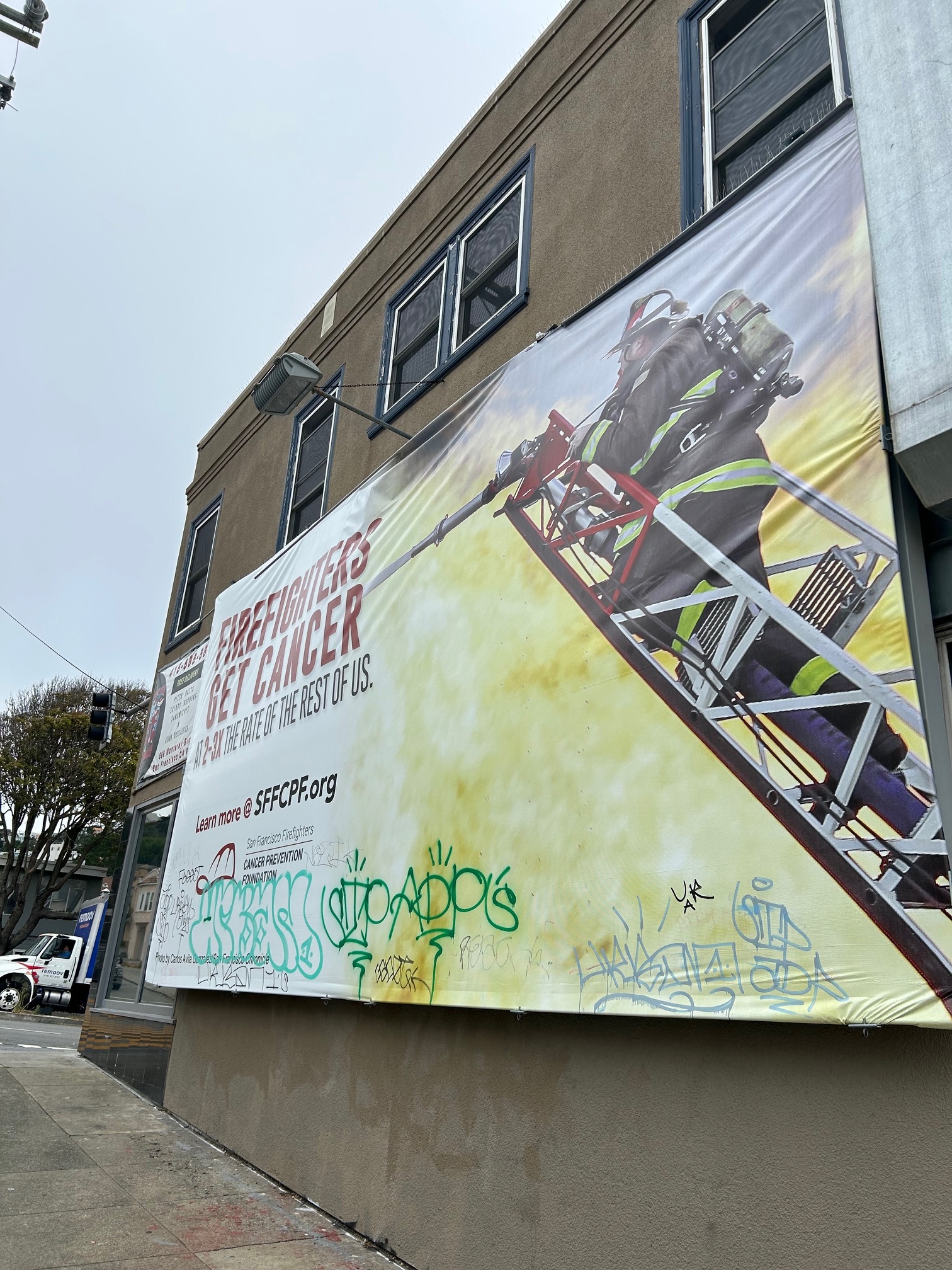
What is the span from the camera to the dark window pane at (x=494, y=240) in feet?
23.6

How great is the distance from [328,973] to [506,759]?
201 centimetres

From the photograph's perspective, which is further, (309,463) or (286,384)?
(309,463)

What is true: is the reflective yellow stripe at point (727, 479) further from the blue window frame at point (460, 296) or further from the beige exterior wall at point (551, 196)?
the blue window frame at point (460, 296)

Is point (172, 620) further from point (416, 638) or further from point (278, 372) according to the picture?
point (416, 638)

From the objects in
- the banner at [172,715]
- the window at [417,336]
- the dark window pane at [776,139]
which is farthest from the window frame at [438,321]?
the banner at [172,715]

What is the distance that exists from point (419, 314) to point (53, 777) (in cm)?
2415

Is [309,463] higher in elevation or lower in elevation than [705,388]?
higher

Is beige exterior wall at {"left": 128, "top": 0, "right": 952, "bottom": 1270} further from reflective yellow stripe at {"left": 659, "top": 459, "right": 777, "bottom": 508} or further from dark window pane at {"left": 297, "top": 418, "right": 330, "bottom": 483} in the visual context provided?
reflective yellow stripe at {"left": 659, "top": 459, "right": 777, "bottom": 508}

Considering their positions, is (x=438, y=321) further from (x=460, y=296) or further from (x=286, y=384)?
(x=286, y=384)

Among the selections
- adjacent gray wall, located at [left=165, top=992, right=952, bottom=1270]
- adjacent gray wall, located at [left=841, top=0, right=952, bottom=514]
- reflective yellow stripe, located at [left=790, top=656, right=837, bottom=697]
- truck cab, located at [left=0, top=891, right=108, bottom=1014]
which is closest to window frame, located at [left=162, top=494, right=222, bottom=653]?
adjacent gray wall, located at [left=165, top=992, right=952, bottom=1270]

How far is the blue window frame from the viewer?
277 inches

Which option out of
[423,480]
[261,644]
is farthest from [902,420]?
[261,644]

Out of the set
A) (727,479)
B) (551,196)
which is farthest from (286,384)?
(727,479)

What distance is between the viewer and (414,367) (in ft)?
26.8
